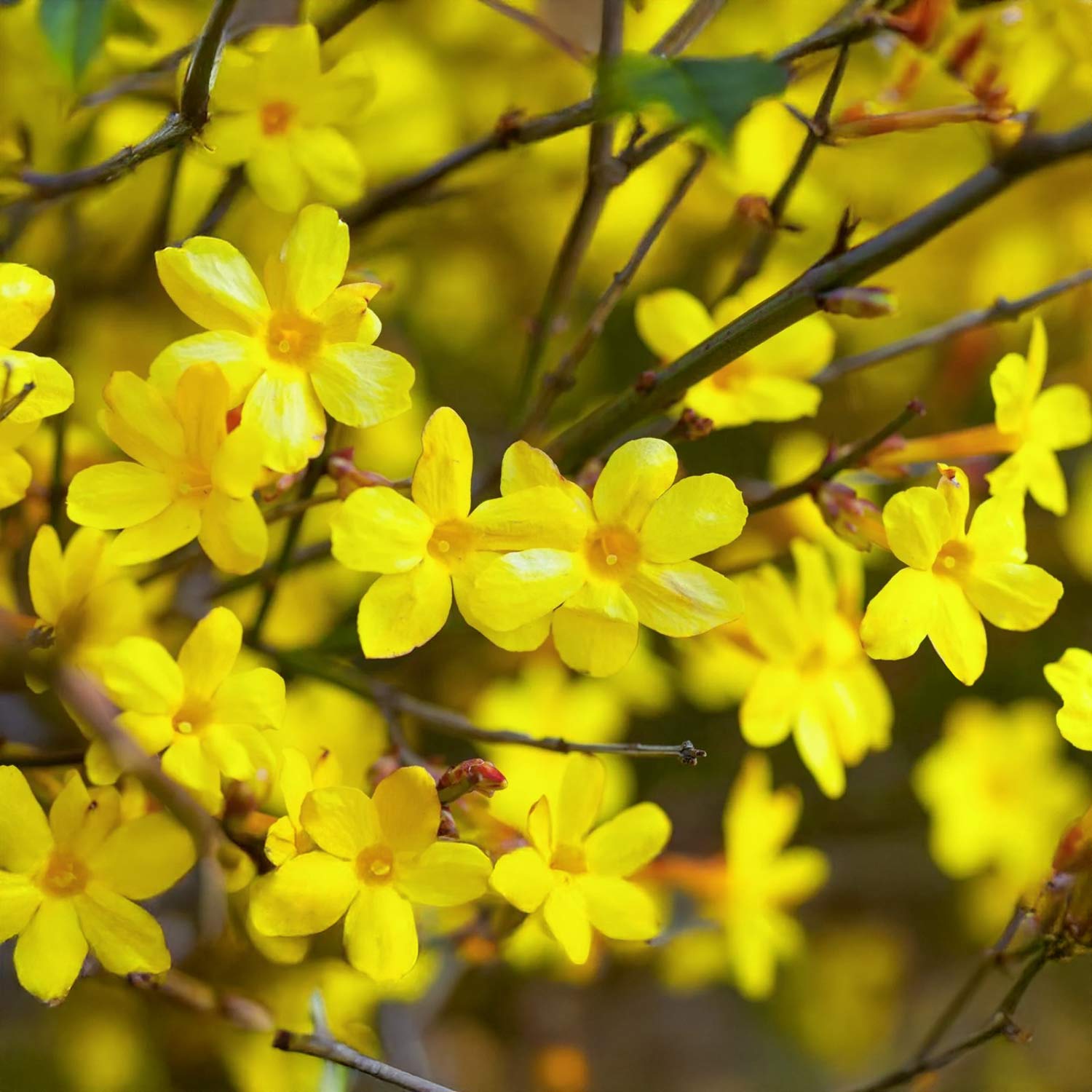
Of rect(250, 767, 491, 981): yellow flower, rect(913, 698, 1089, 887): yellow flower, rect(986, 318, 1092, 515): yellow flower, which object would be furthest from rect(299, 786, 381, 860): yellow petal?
rect(913, 698, 1089, 887): yellow flower

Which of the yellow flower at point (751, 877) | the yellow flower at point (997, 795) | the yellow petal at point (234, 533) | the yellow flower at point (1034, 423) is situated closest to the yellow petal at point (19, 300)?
the yellow petal at point (234, 533)

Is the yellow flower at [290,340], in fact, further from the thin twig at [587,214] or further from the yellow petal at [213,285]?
the thin twig at [587,214]

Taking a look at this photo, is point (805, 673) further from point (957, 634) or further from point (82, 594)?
point (82, 594)

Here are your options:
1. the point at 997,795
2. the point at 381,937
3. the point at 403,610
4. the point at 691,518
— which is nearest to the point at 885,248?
the point at 691,518

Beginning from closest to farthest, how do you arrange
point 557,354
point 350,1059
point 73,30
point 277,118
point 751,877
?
point 73,30, point 350,1059, point 277,118, point 751,877, point 557,354

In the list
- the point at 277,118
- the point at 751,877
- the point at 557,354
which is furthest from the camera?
the point at 557,354

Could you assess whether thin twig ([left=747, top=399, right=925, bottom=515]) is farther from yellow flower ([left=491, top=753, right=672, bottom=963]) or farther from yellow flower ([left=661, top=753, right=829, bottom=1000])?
yellow flower ([left=661, top=753, right=829, bottom=1000])
